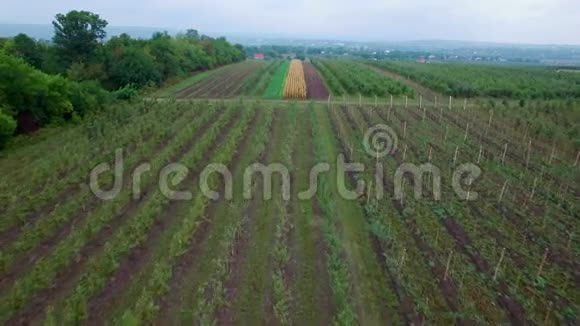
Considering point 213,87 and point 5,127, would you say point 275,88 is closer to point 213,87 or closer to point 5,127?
point 213,87

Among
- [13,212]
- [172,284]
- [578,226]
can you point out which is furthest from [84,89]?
[578,226]

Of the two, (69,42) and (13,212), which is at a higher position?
(69,42)

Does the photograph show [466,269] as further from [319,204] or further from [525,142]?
[525,142]

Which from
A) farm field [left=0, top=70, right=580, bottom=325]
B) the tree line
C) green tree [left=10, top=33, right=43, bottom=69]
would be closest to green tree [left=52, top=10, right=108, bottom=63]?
the tree line

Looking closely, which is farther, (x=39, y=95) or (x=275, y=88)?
(x=275, y=88)

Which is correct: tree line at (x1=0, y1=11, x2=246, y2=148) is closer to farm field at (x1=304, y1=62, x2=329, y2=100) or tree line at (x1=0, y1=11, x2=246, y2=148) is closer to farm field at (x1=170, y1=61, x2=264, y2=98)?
farm field at (x1=170, y1=61, x2=264, y2=98)

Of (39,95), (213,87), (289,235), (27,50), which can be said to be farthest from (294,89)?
(289,235)
